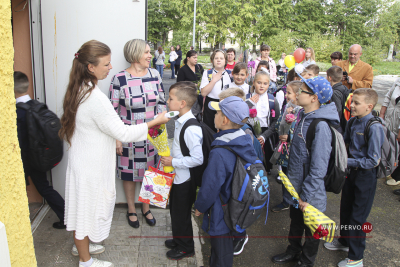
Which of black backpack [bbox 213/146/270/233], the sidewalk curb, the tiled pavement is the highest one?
black backpack [bbox 213/146/270/233]

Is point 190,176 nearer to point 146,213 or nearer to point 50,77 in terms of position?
point 146,213

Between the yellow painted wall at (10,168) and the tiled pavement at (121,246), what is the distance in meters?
1.66

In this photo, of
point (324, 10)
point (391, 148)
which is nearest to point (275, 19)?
point (324, 10)

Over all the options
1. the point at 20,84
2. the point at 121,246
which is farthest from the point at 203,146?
the point at 20,84

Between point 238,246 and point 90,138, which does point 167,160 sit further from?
point 238,246

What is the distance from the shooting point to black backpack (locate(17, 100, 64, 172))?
281 centimetres

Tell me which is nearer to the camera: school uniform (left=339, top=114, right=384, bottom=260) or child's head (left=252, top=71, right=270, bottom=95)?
school uniform (left=339, top=114, right=384, bottom=260)

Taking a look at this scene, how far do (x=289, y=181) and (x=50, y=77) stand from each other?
2.85 metres

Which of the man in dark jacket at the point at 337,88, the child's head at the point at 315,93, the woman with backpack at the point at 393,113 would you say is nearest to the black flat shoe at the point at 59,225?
the child's head at the point at 315,93

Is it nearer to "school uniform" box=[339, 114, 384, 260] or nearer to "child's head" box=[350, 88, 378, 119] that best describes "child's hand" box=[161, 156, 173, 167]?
"school uniform" box=[339, 114, 384, 260]

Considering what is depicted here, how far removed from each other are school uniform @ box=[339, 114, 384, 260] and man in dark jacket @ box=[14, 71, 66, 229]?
3.16 meters

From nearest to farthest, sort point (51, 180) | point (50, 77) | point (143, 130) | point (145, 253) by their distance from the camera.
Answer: point (143, 130) < point (145, 253) < point (50, 77) < point (51, 180)

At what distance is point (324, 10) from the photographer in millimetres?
45219

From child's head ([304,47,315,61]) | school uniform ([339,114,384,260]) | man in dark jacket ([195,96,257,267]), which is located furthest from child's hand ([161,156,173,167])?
child's head ([304,47,315,61])
